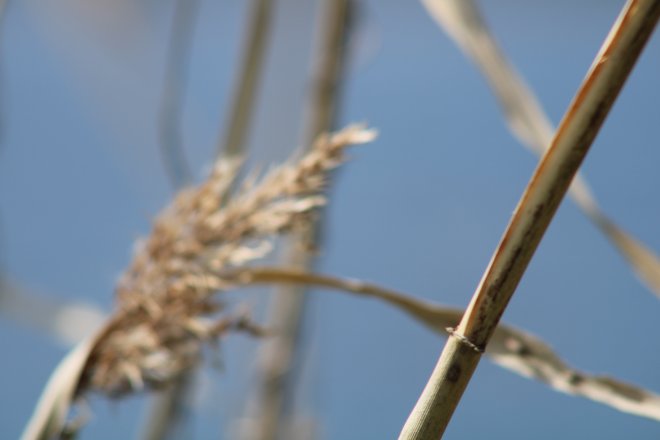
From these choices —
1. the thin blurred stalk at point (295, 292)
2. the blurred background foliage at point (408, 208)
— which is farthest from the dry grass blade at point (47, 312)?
the blurred background foliage at point (408, 208)

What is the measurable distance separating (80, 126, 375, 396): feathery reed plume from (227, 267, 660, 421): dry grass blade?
2 centimetres

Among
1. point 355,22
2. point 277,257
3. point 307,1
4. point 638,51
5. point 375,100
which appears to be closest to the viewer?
point 638,51

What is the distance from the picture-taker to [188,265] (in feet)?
0.87

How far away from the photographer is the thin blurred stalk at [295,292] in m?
0.55

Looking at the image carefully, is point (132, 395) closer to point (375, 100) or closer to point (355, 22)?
point (355, 22)

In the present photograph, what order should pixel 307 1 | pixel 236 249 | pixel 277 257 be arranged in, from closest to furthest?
1. pixel 236 249
2. pixel 277 257
3. pixel 307 1

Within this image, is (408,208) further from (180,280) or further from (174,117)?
(180,280)

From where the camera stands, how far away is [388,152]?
2.22 meters

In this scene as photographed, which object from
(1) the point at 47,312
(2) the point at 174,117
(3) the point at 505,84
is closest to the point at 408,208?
(1) the point at 47,312

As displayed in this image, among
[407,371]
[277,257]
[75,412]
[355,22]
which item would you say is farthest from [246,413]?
[407,371]

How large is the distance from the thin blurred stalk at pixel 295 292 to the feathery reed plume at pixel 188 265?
19cm

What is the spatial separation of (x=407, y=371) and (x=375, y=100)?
737 mm

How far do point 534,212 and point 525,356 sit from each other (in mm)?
102

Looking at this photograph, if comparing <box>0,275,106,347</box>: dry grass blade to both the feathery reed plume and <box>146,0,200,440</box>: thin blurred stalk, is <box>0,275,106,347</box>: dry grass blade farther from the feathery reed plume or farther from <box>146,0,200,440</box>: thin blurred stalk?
the feathery reed plume
